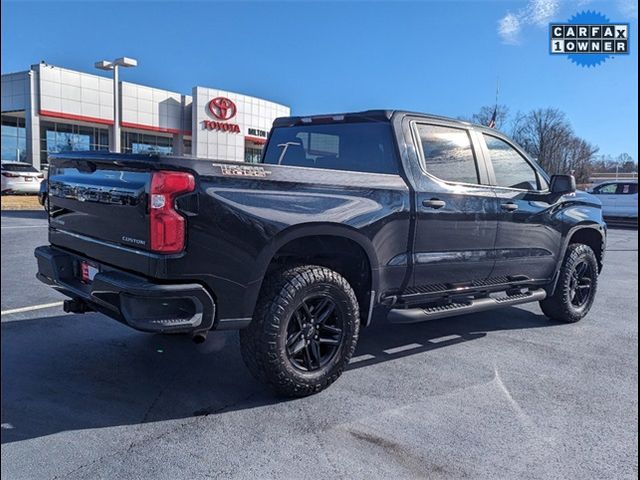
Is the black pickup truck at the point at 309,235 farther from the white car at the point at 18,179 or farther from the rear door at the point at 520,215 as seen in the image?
the white car at the point at 18,179

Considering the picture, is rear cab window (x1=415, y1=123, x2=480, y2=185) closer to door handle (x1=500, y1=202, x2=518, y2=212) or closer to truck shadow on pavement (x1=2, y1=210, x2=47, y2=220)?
door handle (x1=500, y1=202, x2=518, y2=212)

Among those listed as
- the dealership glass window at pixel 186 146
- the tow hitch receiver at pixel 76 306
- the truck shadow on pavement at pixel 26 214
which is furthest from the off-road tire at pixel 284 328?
the dealership glass window at pixel 186 146

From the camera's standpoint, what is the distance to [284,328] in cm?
339

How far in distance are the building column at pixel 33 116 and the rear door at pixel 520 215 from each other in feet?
102

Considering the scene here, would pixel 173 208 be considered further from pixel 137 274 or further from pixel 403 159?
pixel 403 159

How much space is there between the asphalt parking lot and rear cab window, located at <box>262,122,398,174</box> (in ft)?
5.33

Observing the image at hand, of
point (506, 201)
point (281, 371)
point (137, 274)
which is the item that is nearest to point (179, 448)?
point (281, 371)

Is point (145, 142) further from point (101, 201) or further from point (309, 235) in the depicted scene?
point (309, 235)

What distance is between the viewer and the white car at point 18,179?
787 inches

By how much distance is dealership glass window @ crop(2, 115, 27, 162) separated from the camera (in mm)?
31562

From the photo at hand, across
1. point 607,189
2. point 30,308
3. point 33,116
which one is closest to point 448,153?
point 30,308

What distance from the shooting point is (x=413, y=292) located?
168 inches

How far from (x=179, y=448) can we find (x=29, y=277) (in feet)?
16.0

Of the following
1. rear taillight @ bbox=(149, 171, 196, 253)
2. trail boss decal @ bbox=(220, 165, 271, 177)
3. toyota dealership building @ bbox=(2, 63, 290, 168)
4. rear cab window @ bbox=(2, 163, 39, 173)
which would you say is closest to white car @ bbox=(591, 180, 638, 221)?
toyota dealership building @ bbox=(2, 63, 290, 168)
